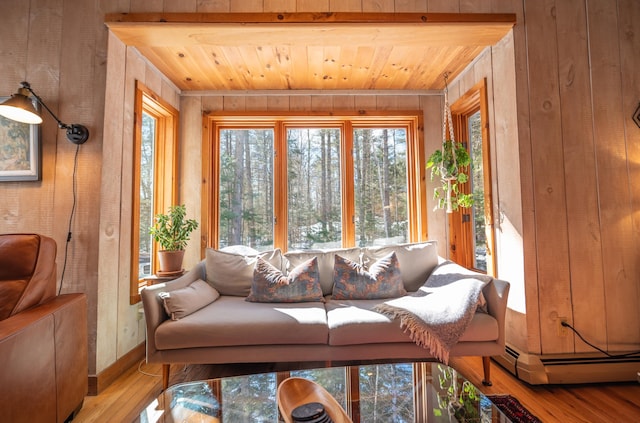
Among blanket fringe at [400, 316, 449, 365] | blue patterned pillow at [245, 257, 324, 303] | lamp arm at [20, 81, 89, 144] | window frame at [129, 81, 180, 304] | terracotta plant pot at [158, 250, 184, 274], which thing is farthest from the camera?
window frame at [129, 81, 180, 304]

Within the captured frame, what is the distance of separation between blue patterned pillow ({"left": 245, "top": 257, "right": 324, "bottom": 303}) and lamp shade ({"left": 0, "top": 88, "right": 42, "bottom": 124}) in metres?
1.77

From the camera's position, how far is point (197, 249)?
10.3 ft

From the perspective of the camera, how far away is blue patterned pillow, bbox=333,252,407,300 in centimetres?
245

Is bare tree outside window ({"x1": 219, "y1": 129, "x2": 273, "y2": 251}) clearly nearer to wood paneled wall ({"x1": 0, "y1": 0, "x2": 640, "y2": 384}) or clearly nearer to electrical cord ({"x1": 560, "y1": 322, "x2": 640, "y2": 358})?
wood paneled wall ({"x1": 0, "y1": 0, "x2": 640, "y2": 384})

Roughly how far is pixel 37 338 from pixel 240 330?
3.24 ft

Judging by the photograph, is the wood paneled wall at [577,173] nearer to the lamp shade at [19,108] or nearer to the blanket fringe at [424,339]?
the blanket fringe at [424,339]

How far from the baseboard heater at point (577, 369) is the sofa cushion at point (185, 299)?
2.35 meters

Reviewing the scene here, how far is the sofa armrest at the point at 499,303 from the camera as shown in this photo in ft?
6.35

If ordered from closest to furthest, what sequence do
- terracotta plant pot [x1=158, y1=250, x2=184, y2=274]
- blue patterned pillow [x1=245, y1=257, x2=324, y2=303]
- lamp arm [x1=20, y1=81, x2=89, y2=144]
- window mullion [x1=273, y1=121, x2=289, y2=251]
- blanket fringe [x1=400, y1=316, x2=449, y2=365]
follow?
1. blanket fringe [x1=400, y1=316, x2=449, y2=365]
2. lamp arm [x1=20, y1=81, x2=89, y2=144]
3. blue patterned pillow [x1=245, y1=257, x2=324, y2=303]
4. terracotta plant pot [x1=158, y1=250, x2=184, y2=274]
5. window mullion [x1=273, y1=121, x2=289, y2=251]

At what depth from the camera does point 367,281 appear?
2469 millimetres

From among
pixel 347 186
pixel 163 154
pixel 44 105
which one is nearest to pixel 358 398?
pixel 347 186

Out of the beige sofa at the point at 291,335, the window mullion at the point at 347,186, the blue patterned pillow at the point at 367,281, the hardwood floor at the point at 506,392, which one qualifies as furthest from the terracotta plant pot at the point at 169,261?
the window mullion at the point at 347,186

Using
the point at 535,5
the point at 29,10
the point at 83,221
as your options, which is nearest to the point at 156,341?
the point at 83,221

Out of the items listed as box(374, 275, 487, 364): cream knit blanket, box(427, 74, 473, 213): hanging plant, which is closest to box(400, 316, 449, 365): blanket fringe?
box(374, 275, 487, 364): cream knit blanket
